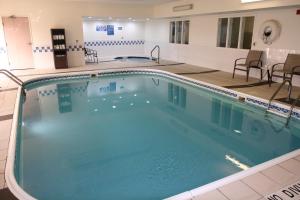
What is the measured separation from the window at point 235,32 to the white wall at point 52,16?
4454 mm

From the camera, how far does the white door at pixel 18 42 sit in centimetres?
839

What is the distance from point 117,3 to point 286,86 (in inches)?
274

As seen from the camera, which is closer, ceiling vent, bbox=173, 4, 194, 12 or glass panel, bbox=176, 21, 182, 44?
ceiling vent, bbox=173, 4, 194, 12

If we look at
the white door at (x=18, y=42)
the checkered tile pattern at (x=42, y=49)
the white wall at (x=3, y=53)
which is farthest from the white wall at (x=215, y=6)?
the white wall at (x=3, y=53)

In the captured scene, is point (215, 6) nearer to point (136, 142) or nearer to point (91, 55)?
point (136, 142)

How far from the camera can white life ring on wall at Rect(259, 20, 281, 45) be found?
247 inches

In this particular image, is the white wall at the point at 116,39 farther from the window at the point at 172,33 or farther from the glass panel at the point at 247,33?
the glass panel at the point at 247,33

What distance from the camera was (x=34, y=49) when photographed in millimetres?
8688

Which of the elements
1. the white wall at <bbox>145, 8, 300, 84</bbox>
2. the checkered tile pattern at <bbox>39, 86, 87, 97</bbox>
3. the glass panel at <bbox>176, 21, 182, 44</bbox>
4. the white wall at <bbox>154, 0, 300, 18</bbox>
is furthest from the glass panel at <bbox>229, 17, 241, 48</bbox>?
the checkered tile pattern at <bbox>39, 86, 87, 97</bbox>

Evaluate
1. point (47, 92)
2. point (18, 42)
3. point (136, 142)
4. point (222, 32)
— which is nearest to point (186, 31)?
point (222, 32)

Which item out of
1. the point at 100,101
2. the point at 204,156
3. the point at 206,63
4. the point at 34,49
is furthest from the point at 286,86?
the point at 34,49

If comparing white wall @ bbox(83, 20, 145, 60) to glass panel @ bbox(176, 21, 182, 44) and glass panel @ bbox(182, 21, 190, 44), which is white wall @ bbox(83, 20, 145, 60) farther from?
glass panel @ bbox(182, 21, 190, 44)

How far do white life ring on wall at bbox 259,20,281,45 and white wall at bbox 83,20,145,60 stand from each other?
7.37 m

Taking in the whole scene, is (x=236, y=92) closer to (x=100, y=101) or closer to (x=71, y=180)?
(x=100, y=101)
